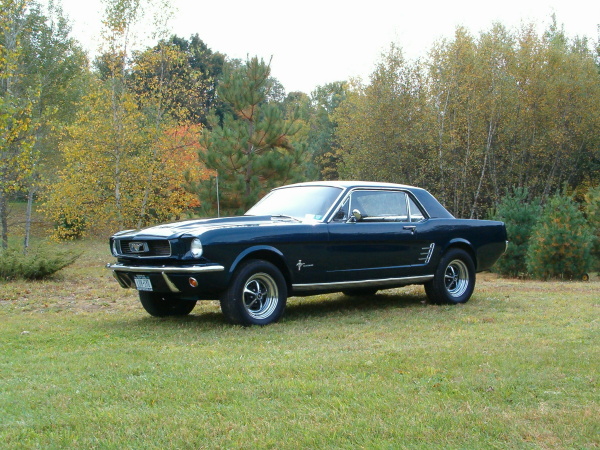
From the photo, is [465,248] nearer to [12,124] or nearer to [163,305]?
[163,305]

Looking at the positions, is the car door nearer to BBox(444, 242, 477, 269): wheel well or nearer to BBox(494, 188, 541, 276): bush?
Result: BBox(444, 242, 477, 269): wheel well

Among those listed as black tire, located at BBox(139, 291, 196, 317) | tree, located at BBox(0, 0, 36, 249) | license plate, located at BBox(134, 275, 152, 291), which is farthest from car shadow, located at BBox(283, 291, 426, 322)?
tree, located at BBox(0, 0, 36, 249)

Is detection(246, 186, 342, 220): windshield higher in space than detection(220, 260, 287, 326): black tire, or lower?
higher

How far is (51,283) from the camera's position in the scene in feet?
45.9

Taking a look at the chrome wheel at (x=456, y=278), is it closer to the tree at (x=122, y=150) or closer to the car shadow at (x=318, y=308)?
the car shadow at (x=318, y=308)

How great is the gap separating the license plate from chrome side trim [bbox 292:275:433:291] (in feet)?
5.43

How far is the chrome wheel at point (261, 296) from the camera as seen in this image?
7590mm

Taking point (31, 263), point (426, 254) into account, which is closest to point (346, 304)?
point (426, 254)

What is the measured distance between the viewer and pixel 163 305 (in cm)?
852

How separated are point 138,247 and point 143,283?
43cm

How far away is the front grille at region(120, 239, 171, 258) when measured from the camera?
733cm

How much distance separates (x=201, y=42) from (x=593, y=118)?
1342 inches

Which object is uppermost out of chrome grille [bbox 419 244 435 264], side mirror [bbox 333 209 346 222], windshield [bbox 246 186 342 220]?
windshield [bbox 246 186 342 220]

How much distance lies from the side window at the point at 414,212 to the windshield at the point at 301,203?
4.14ft
